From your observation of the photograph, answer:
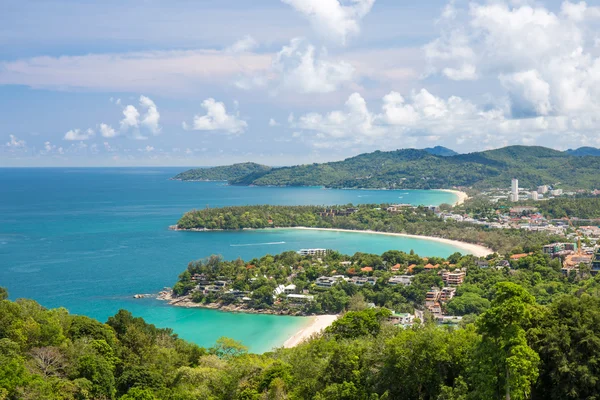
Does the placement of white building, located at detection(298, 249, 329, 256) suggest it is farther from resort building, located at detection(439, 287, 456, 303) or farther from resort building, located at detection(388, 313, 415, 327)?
resort building, located at detection(388, 313, 415, 327)

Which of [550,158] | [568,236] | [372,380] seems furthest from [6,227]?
→ [550,158]

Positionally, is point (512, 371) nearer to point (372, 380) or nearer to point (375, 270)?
point (372, 380)

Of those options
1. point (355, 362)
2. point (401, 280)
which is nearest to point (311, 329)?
point (401, 280)

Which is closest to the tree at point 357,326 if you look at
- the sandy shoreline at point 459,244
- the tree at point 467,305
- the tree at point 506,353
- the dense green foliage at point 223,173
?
the tree at point 506,353

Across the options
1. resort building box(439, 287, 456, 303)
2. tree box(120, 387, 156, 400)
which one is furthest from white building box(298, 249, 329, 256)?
tree box(120, 387, 156, 400)

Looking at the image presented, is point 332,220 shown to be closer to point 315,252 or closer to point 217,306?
point 315,252

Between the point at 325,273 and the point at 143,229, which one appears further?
the point at 143,229
